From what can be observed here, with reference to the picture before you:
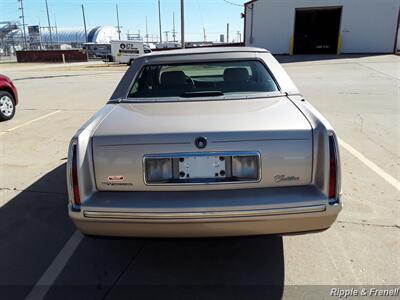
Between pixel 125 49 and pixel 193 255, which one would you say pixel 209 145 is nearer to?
pixel 193 255

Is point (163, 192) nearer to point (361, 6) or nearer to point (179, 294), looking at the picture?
point (179, 294)

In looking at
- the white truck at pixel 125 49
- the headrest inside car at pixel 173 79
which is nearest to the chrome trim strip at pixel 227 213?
the headrest inside car at pixel 173 79

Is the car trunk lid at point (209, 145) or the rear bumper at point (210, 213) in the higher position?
the car trunk lid at point (209, 145)

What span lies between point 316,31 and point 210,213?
122 ft

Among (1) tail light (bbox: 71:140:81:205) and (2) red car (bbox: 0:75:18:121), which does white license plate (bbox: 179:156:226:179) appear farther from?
(2) red car (bbox: 0:75:18:121)

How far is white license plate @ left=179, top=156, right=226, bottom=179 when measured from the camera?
2359mm

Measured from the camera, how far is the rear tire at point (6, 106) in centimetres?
820

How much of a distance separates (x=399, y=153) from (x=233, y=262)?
12.5ft

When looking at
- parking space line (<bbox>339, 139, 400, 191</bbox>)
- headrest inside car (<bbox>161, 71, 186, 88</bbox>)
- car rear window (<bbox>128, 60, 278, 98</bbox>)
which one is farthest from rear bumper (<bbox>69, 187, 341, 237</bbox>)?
parking space line (<bbox>339, 139, 400, 191</bbox>)

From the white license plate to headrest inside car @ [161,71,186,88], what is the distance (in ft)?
4.60

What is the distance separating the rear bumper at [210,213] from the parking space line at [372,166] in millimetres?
2422

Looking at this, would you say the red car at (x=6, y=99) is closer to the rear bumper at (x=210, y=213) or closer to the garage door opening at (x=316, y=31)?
the rear bumper at (x=210, y=213)

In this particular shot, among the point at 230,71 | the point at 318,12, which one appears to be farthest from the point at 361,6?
the point at 230,71

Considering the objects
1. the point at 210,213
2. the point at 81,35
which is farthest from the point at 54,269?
the point at 81,35
